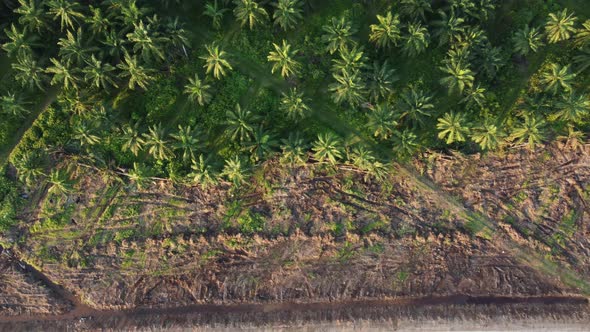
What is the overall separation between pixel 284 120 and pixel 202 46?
7545 millimetres

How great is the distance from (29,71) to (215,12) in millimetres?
11801

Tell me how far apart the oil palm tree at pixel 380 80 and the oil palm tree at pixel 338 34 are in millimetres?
2282

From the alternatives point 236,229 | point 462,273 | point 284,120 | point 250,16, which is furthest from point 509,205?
point 250,16

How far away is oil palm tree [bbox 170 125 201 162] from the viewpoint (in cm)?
2597

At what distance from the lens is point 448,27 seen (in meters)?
25.8

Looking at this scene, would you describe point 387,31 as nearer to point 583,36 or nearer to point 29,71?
point 583,36

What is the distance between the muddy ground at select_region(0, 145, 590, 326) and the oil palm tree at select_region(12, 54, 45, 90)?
6.01 meters

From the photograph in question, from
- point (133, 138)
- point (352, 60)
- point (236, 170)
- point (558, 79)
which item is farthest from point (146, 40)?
point (558, 79)

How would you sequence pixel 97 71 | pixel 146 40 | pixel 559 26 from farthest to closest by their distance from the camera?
1. pixel 559 26
2. pixel 97 71
3. pixel 146 40

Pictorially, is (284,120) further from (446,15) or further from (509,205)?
(509,205)

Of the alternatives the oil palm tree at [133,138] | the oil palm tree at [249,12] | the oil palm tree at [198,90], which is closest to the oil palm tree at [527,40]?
the oil palm tree at [249,12]

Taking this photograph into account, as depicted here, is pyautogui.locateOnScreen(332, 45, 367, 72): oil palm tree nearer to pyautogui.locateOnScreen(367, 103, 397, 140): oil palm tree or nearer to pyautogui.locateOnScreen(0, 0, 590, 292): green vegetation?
pyautogui.locateOnScreen(0, 0, 590, 292): green vegetation

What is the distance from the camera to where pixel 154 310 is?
92.1 feet

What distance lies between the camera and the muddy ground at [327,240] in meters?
28.0
